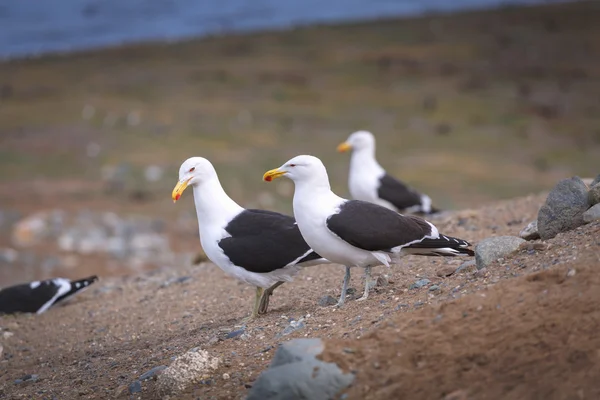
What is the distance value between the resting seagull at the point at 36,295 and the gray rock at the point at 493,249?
5866mm

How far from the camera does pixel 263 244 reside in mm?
8469

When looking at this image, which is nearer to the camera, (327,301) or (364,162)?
(327,301)

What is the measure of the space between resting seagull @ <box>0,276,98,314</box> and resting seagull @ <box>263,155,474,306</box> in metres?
4.77

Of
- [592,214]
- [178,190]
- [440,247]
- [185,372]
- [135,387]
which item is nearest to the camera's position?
[185,372]

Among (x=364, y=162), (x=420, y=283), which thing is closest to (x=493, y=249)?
(x=420, y=283)

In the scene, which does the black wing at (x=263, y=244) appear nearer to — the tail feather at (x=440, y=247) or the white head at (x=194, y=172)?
the white head at (x=194, y=172)

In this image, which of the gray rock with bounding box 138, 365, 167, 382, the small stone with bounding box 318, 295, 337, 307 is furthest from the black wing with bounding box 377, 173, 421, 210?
the gray rock with bounding box 138, 365, 167, 382

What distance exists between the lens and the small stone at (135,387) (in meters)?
7.23

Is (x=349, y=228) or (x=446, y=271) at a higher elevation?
(x=349, y=228)

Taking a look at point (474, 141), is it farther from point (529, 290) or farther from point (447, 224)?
point (529, 290)

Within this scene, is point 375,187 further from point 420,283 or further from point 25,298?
point 420,283

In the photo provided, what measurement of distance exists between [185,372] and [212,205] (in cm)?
220

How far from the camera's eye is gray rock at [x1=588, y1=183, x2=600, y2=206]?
818cm

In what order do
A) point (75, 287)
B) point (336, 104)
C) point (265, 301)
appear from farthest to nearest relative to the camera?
point (336, 104)
point (75, 287)
point (265, 301)
